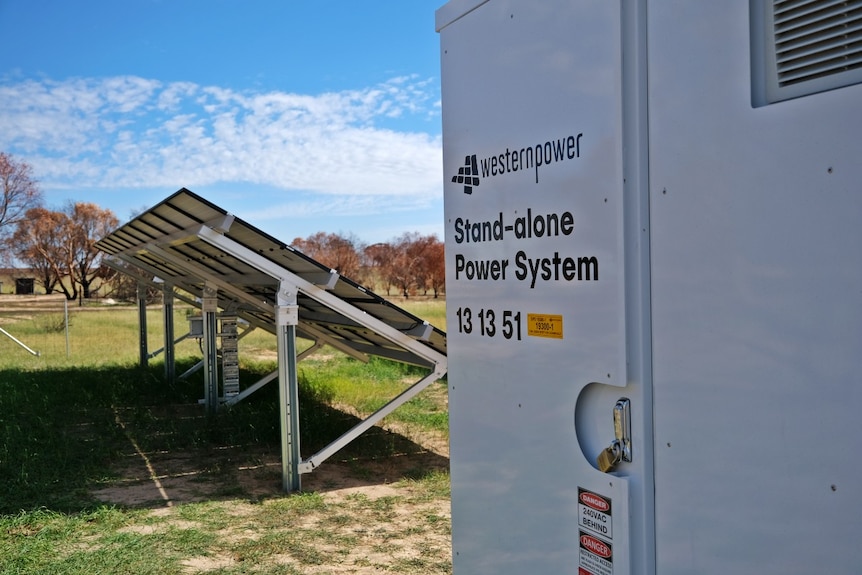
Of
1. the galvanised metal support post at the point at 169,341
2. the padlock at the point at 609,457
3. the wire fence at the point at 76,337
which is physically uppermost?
the padlock at the point at 609,457

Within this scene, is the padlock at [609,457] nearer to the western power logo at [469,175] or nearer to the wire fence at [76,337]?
the western power logo at [469,175]

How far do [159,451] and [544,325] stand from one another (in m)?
7.63

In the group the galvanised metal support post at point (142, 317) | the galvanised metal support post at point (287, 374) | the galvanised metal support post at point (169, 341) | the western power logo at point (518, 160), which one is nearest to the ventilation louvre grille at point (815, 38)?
the western power logo at point (518, 160)

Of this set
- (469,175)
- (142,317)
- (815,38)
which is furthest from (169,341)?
(815,38)

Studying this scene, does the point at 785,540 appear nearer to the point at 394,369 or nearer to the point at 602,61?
the point at 602,61

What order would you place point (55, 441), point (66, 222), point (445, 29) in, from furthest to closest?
point (66, 222), point (55, 441), point (445, 29)

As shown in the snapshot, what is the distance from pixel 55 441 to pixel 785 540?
8.90m

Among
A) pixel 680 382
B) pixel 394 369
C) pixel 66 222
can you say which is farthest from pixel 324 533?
pixel 66 222

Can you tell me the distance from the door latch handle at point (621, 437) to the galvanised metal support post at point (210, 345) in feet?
29.8

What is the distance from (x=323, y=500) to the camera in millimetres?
6922

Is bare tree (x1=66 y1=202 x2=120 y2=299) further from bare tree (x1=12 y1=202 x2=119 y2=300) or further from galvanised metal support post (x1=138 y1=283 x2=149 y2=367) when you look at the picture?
galvanised metal support post (x1=138 y1=283 x2=149 y2=367)

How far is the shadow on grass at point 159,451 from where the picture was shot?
7113 millimetres

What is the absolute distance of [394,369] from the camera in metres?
16.0

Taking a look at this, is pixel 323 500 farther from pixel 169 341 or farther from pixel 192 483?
pixel 169 341
